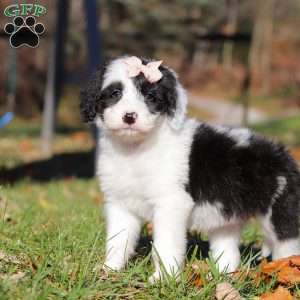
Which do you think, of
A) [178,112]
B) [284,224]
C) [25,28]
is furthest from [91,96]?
[25,28]

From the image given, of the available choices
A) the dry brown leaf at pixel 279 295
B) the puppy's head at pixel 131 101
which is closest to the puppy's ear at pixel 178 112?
the puppy's head at pixel 131 101

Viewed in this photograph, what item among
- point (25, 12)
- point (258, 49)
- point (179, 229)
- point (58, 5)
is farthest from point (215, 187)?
point (258, 49)

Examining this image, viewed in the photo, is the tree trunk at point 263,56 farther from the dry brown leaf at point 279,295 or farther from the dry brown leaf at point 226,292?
the dry brown leaf at point 226,292

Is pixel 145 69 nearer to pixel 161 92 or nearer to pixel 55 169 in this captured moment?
pixel 161 92

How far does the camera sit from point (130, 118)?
3982 millimetres

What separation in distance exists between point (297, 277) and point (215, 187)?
840mm

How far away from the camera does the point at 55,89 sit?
13078 millimetres

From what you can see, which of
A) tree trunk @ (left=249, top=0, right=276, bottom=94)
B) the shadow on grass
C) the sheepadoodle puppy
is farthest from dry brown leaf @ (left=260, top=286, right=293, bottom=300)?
tree trunk @ (left=249, top=0, right=276, bottom=94)

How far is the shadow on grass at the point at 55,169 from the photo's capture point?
11.0 meters

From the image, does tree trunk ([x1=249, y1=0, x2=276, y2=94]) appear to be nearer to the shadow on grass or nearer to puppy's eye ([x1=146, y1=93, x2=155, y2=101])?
the shadow on grass

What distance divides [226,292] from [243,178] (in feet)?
3.49

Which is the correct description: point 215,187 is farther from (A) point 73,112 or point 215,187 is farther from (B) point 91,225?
(A) point 73,112

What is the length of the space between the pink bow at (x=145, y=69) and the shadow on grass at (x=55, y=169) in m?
5.94

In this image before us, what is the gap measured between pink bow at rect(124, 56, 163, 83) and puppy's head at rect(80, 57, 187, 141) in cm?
2
